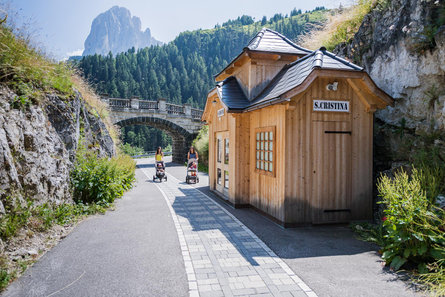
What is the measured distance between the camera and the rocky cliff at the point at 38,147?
549cm

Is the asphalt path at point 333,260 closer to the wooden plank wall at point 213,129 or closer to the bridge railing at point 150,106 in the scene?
the wooden plank wall at point 213,129

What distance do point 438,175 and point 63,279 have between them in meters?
6.88

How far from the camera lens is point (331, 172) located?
7.12 m

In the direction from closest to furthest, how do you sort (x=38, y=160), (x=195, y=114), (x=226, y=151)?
(x=38, y=160) → (x=226, y=151) → (x=195, y=114)

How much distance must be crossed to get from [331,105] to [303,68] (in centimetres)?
117

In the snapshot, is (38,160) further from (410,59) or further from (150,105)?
(150,105)

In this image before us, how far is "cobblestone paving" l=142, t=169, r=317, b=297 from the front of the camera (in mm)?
4047

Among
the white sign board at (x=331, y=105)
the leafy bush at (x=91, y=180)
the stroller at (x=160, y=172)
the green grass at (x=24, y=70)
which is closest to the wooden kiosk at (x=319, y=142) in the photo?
the white sign board at (x=331, y=105)

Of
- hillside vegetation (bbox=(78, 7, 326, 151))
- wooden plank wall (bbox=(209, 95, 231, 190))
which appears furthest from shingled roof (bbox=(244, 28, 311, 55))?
hillside vegetation (bbox=(78, 7, 326, 151))

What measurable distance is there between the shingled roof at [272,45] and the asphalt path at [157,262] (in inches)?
200

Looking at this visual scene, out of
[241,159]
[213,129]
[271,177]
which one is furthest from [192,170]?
[271,177]

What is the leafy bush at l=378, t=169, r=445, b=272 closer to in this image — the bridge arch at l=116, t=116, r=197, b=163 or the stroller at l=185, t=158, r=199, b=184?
the stroller at l=185, t=158, r=199, b=184

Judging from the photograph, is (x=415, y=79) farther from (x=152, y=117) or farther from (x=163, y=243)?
(x=152, y=117)

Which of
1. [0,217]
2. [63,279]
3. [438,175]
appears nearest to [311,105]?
[438,175]
